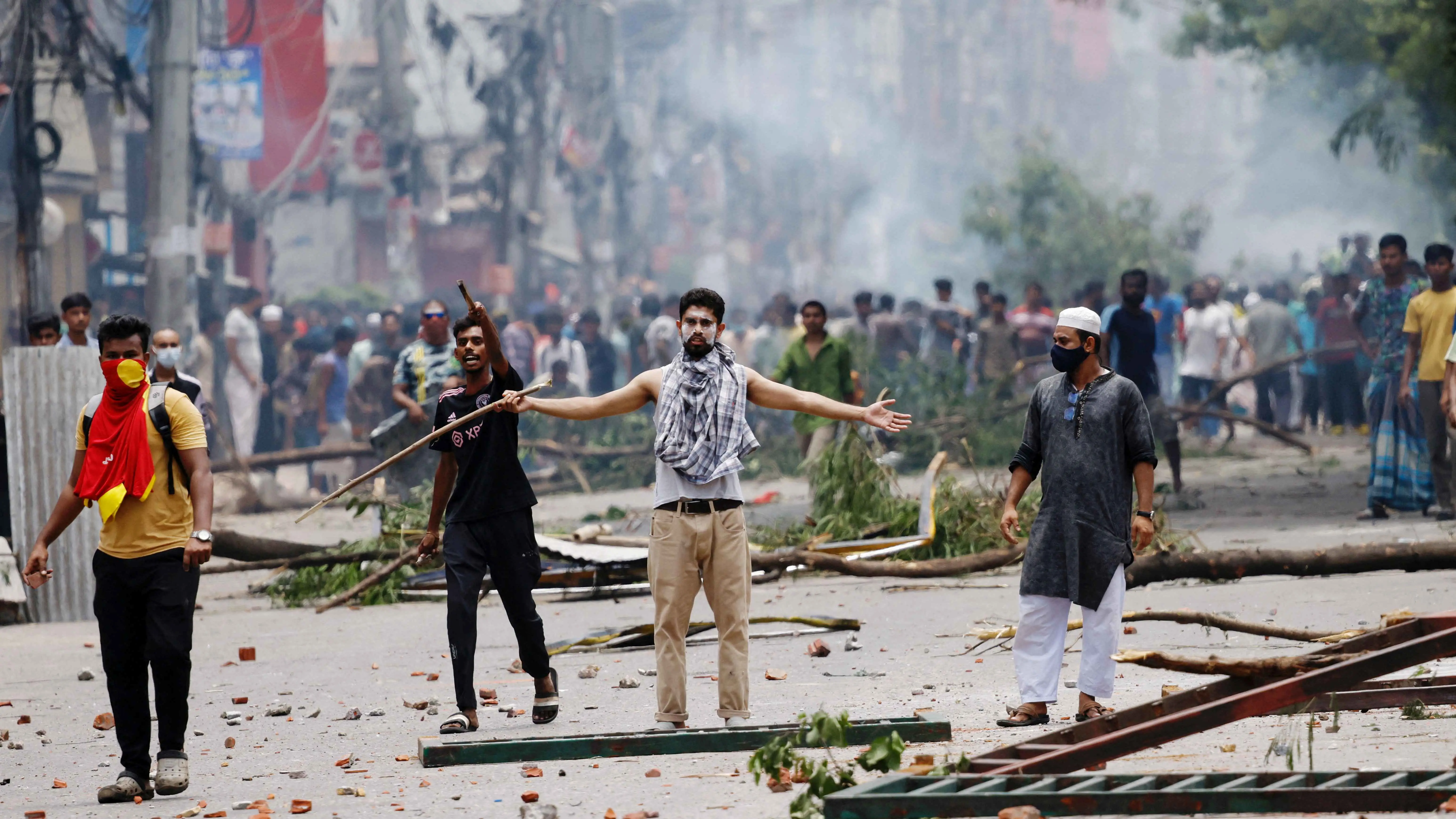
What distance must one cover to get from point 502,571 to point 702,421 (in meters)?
1.08

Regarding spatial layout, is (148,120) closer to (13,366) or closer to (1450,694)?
(13,366)

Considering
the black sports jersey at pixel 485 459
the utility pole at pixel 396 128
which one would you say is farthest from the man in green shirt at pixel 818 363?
the utility pole at pixel 396 128

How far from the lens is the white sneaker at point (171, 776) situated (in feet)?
18.9

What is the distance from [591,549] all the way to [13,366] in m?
3.71

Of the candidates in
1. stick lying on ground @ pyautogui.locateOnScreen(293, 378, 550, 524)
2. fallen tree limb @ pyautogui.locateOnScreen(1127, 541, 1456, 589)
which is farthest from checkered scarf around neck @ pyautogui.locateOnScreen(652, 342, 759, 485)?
fallen tree limb @ pyautogui.locateOnScreen(1127, 541, 1456, 589)

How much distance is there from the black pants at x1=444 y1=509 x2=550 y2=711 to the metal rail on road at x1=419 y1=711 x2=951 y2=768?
2.35 ft

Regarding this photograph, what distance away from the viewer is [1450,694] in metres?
5.81

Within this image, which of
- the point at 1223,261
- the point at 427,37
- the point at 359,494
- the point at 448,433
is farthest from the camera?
the point at 1223,261

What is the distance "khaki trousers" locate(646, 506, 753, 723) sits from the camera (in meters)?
6.18

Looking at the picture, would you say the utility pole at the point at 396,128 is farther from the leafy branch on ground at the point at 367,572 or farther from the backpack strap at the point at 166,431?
the backpack strap at the point at 166,431

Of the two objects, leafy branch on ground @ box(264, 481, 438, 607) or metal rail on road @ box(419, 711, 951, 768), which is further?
leafy branch on ground @ box(264, 481, 438, 607)

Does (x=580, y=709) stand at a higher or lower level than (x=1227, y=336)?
lower

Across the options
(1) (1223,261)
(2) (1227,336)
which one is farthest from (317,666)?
(1) (1223,261)

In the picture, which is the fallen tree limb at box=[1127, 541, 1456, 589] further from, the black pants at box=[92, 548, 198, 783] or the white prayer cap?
the black pants at box=[92, 548, 198, 783]
